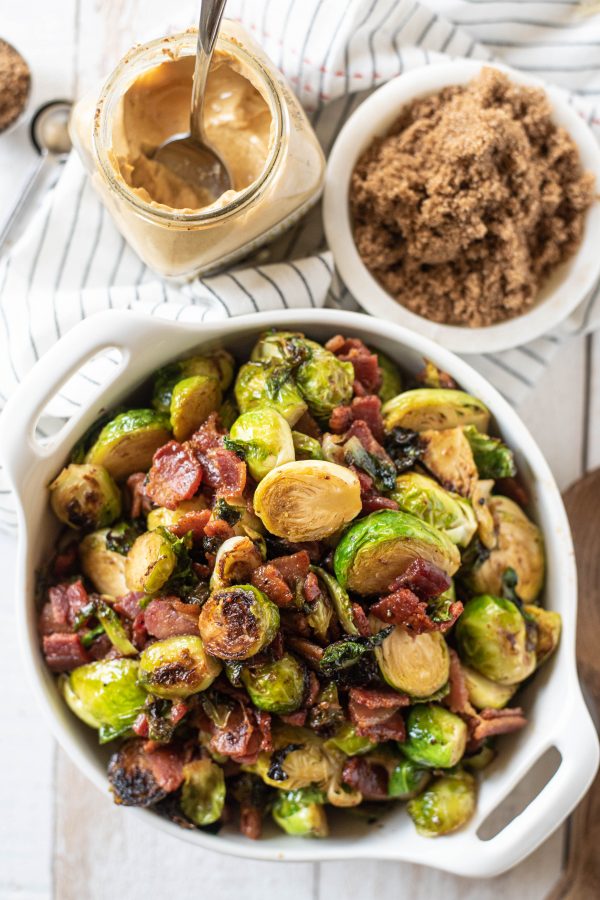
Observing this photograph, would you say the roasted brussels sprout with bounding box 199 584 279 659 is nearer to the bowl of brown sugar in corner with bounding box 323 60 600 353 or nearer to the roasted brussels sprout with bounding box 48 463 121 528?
the roasted brussels sprout with bounding box 48 463 121 528

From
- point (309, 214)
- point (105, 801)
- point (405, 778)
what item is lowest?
point (105, 801)

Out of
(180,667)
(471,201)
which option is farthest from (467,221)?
(180,667)

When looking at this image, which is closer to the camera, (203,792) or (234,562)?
(234,562)

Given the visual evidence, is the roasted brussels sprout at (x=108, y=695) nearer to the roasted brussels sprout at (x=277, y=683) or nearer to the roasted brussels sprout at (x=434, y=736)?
the roasted brussels sprout at (x=277, y=683)

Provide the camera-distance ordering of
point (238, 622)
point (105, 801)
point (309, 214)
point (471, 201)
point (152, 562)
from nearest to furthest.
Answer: point (238, 622), point (152, 562), point (471, 201), point (309, 214), point (105, 801)

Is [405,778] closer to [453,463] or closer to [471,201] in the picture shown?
[453,463]

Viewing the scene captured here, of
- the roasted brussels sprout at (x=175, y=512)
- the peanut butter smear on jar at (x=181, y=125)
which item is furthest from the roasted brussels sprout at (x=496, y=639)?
the peanut butter smear on jar at (x=181, y=125)

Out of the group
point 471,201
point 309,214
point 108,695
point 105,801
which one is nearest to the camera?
point 108,695

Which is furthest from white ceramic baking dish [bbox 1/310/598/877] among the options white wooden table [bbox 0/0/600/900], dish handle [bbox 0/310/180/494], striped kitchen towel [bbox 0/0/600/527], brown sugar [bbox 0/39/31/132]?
brown sugar [bbox 0/39/31/132]
